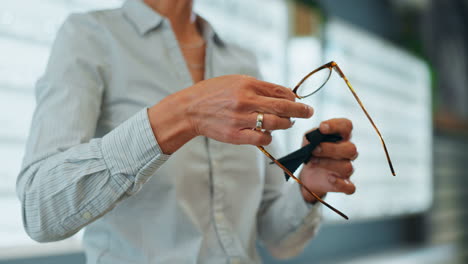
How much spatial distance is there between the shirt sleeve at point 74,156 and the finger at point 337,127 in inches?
9.7

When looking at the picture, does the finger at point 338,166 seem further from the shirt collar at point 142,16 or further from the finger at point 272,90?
the shirt collar at point 142,16

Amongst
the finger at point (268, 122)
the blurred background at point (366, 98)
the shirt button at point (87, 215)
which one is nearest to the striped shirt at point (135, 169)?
the shirt button at point (87, 215)

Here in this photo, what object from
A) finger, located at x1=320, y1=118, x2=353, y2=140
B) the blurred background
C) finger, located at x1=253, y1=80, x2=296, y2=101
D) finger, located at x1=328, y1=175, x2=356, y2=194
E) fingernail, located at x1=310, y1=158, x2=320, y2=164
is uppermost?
finger, located at x1=253, y1=80, x2=296, y2=101

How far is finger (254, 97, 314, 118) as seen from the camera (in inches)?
18.6

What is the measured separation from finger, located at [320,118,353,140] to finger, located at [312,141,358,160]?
0.01 m

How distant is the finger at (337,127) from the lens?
25.4 inches


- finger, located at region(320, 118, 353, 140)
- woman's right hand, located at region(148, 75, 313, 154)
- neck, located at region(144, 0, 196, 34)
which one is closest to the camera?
woman's right hand, located at region(148, 75, 313, 154)

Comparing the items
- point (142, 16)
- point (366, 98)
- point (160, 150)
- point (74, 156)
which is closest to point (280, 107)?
point (160, 150)

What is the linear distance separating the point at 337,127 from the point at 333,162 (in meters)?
0.05

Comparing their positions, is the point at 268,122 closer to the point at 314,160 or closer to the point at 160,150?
the point at 160,150

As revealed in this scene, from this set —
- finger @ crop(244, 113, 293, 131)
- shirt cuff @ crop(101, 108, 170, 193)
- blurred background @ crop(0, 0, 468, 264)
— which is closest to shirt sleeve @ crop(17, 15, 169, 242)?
shirt cuff @ crop(101, 108, 170, 193)

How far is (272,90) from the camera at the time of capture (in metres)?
0.50

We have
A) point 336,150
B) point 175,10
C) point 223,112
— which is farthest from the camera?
point 175,10

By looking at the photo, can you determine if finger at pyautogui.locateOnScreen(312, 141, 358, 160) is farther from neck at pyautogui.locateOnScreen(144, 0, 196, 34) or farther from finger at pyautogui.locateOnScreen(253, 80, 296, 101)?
neck at pyautogui.locateOnScreen(144, 0, 196, 34)
